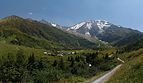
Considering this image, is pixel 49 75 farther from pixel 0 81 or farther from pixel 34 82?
pixel 0 81

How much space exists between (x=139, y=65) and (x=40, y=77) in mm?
142527

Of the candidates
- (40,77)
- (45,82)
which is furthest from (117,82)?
(40,77)

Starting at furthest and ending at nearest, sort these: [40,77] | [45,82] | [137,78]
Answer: [40,77] → [45,82] → [137,78]

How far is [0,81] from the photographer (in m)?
199

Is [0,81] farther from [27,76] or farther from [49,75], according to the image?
[49,75]

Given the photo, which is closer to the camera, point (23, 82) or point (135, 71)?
point (135, 71)

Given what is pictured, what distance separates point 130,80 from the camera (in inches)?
1302

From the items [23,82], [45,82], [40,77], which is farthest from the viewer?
[23,82]

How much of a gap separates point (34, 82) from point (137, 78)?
149 m

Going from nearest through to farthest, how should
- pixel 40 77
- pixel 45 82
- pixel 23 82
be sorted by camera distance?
pixel 45 82 < pixel 40 77 < pixel 23 82

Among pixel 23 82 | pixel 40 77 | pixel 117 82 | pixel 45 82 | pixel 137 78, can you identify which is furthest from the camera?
pixel 23 82

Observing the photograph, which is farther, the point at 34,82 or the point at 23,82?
the point at 23,82

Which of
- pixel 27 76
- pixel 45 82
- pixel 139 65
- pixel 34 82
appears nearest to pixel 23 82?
pixel 27 76

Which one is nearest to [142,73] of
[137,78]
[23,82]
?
[137,78]
